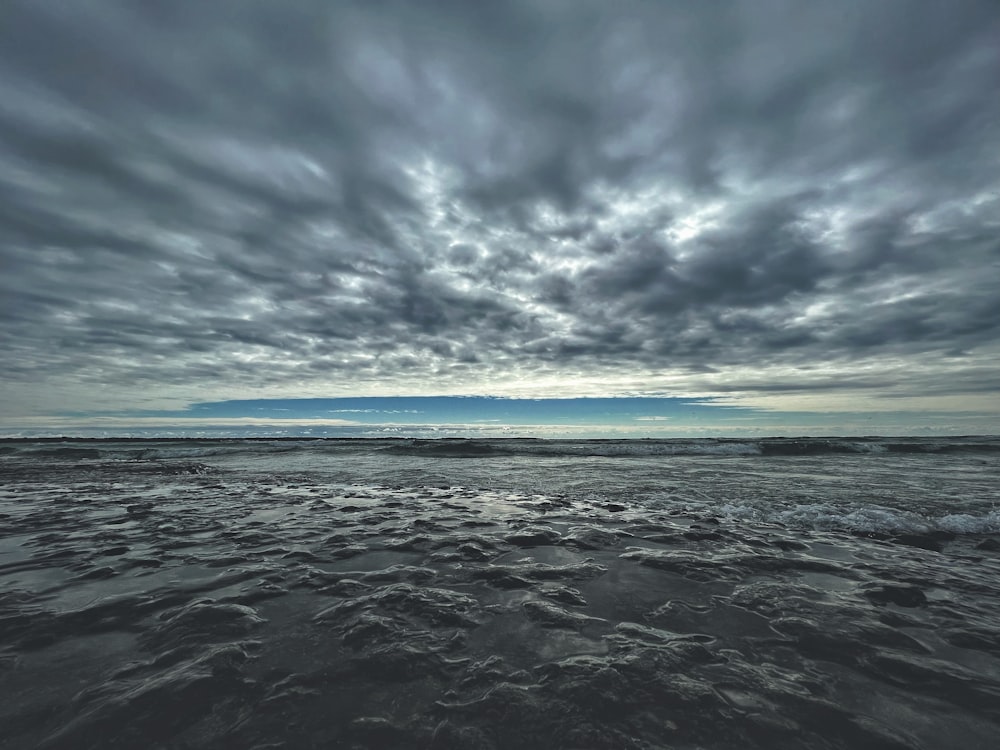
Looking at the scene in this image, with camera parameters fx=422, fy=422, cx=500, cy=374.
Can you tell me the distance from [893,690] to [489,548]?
4.66m

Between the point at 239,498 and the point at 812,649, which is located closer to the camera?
the point at 812,649

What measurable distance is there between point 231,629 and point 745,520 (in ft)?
29.5

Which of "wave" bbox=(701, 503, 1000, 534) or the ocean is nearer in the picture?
the ocean

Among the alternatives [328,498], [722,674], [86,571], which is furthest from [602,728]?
[328,498]

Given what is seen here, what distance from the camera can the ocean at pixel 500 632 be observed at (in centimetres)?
264

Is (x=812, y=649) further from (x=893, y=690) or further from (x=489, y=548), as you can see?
(x=489, y=548)

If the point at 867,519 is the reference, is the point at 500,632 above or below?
below

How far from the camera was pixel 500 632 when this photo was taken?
12.7 ft

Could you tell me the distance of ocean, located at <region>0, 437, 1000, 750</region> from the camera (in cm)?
264

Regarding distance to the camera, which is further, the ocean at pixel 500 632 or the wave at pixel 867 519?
the wave at pixel 867 519

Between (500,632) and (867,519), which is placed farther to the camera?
(867,519)

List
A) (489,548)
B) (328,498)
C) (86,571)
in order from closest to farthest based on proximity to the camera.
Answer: (86,571), (489,548), (328,498)

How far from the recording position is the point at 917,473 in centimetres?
1672

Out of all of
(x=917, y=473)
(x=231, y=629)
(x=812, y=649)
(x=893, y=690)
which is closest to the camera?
(x=893, y=690)
